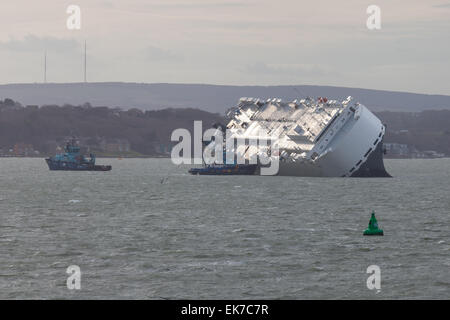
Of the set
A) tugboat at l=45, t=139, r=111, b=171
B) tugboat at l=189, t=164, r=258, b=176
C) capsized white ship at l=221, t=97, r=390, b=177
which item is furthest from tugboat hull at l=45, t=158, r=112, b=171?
capsized white ship at l=221, t=97, r=390, b=177

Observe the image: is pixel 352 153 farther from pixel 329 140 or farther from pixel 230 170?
pixel 230 170

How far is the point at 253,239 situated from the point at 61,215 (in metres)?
24.0

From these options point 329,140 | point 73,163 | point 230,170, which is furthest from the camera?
point 73,163

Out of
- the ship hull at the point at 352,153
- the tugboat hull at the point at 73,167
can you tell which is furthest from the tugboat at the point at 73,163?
the ship hull at the point at 352,153

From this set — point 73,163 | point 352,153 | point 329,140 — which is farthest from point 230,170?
point 73,163

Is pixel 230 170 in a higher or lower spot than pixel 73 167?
lower

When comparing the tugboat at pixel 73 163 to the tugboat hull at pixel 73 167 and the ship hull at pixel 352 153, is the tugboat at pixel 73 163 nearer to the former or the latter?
the tugboat hull at pixel 73 167

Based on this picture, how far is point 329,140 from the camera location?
5522 inches

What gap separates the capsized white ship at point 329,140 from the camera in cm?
13988

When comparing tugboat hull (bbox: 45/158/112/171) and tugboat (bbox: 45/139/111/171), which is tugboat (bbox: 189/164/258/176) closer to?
tugboat hull (bbox: 45/158/112/171)

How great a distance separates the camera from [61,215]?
77.2 m

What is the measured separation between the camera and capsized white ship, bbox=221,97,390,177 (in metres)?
140
